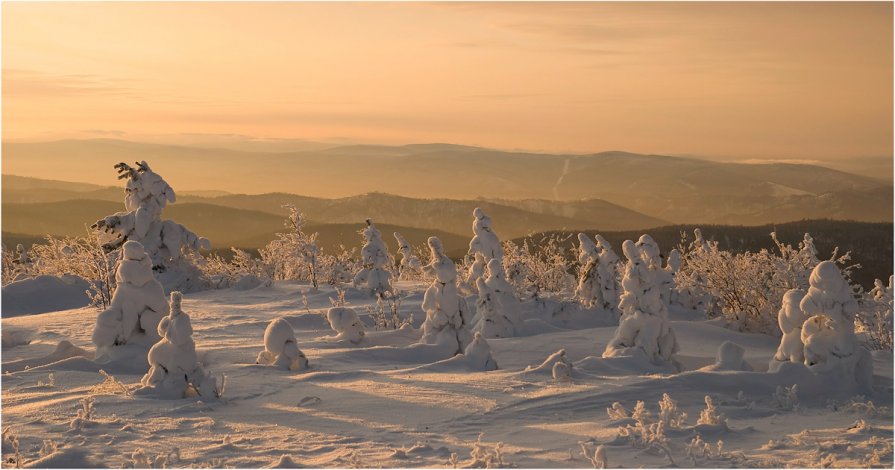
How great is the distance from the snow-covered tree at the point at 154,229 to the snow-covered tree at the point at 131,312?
8.91 meters

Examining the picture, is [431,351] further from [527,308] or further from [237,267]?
[237,267]

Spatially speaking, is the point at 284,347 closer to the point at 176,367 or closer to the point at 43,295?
the point at 176,367

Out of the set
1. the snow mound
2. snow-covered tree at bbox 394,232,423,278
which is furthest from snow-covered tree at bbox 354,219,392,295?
the snow mound

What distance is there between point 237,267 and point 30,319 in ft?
29.5

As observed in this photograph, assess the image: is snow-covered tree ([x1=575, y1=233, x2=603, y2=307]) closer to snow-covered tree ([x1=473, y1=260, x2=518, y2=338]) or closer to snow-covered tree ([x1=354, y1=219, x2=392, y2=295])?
snow-covered tree ([x1=473, y1=260, x2=518, y2=338])

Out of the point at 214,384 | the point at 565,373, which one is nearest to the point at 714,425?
the point at 565,373

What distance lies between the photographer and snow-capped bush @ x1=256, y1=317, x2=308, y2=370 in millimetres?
11789

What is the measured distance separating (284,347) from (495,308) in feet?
18.4

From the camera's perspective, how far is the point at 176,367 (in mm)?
10266

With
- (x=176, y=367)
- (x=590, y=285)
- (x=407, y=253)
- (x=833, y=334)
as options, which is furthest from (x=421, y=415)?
(x=590, y=285)

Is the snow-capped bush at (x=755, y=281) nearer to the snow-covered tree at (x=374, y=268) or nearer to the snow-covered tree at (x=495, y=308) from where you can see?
the snow-covered tree at (x=495, y=308)

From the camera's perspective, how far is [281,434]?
345 inches

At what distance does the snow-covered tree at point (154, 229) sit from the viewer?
20.8 meters

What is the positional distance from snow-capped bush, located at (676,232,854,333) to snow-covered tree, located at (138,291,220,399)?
38.3 feet
